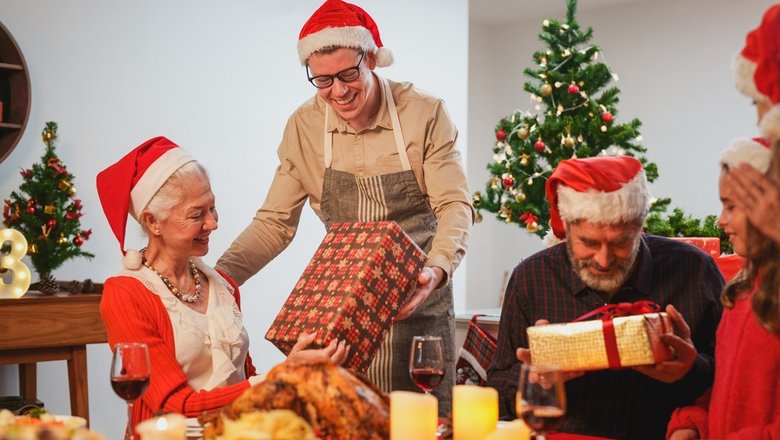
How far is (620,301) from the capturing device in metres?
2.55

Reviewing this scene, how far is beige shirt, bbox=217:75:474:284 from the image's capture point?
318cm

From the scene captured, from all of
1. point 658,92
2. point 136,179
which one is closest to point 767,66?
point 136,179

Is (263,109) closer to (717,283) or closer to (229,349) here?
(229,349)

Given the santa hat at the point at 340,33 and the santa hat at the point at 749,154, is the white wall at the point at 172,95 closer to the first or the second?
the santa hat at the point at 340,33

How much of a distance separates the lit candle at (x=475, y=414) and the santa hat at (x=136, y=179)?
124cm

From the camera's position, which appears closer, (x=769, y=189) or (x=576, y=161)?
→ (x=769, y=189)

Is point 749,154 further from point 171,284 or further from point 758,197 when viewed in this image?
point 171,284

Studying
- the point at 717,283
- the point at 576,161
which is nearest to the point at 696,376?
the point at 717,283

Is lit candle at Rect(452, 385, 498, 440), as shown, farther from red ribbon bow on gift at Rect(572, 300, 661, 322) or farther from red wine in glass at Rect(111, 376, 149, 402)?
red wine in glass at Rect(111, 376, 149, 402)

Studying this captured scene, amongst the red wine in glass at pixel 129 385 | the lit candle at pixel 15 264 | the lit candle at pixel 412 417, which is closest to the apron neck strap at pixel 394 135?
the red wine in glass at pixel 129 385

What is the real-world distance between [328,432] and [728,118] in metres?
7.32

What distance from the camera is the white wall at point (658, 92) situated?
8422 mm

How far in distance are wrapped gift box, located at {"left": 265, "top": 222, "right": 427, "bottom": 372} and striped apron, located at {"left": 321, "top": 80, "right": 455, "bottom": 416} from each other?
593 millimetres

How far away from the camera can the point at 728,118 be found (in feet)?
27.4
